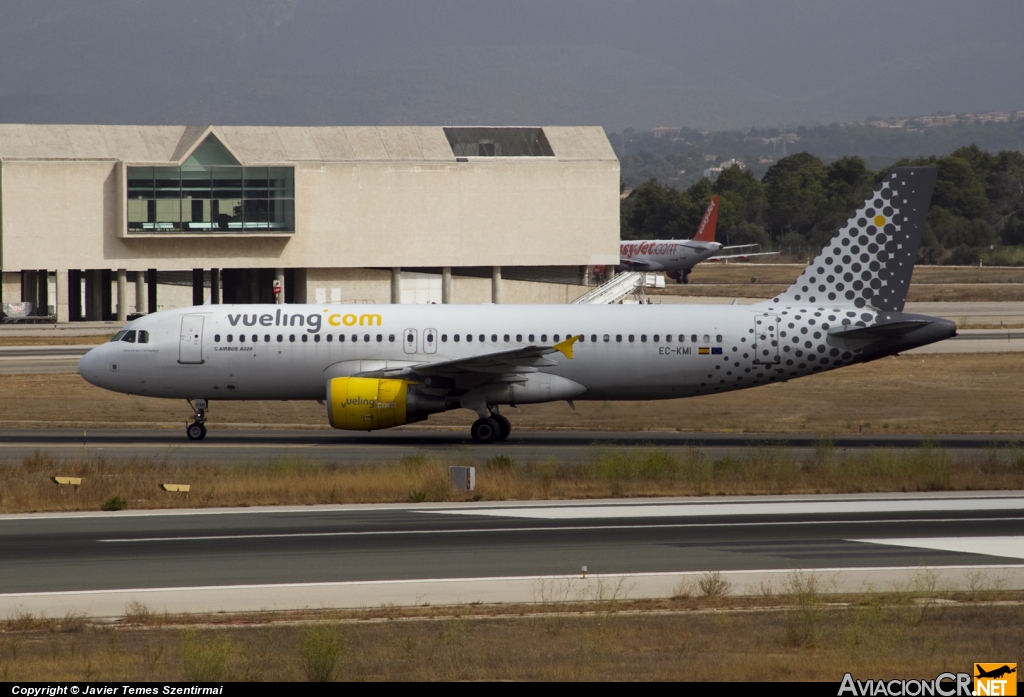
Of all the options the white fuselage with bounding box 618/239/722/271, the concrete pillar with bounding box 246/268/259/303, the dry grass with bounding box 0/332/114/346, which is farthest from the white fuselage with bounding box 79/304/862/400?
the white fuselage with bounding box 618/239/722/271

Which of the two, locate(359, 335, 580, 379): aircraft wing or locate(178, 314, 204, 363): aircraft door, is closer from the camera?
locate(359, 335, 580, 379): aircraft wing

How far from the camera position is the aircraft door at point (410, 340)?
34.0 meters

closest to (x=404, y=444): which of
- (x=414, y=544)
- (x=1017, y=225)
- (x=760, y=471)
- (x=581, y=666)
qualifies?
(x=760, y=471)

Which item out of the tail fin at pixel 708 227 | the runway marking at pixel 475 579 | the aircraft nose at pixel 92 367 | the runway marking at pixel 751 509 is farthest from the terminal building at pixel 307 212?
the runway marking at pixel 475 579

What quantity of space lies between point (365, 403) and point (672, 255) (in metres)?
90.8

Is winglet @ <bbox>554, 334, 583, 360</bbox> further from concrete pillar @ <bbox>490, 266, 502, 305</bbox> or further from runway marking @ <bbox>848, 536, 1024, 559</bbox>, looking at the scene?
concrete pillar @ <bbox>490, 266, 502, 305</bbox>

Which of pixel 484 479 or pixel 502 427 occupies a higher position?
pixel 484 479

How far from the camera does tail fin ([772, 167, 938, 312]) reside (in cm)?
3416

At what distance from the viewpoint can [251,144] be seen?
84.2 meters

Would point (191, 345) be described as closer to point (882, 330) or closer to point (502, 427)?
point (502, 427)

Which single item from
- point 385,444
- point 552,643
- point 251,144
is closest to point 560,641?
point 552,643

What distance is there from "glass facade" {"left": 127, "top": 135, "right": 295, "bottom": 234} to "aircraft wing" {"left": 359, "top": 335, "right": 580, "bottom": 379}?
5079cm

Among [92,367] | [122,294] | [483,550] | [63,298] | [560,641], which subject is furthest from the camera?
[63,298]

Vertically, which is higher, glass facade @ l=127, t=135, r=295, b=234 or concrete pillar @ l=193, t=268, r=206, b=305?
glass facade @ l=127, t=135, r=295, b=234
